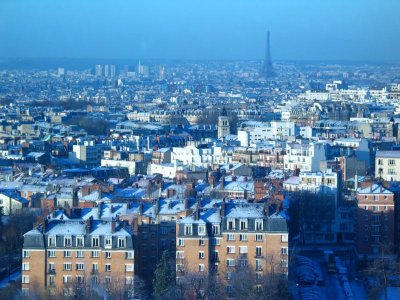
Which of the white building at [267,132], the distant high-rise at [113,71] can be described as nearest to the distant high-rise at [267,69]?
the distant high-rise at [113,71]

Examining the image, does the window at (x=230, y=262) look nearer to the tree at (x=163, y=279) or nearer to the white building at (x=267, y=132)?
the tree at (x=163, y=279)

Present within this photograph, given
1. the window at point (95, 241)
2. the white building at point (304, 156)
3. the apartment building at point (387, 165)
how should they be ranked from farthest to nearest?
1. the white building at point (304, 156)
2. the apartment building at point (387, 165)
3. the window at point (95, 241)

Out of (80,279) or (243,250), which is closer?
(80,279)

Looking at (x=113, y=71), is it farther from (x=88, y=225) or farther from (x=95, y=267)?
(x=95, y=267)

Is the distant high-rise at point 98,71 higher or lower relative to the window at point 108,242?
higher

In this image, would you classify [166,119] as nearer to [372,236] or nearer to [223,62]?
[372,236]

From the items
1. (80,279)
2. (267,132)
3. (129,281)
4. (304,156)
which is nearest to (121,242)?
(129,281)

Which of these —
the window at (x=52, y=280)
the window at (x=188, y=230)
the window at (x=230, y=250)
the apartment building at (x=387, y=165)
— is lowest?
the window at (x=52, y=280)
